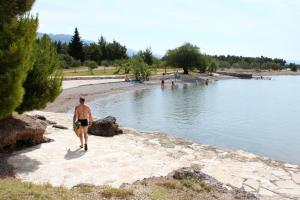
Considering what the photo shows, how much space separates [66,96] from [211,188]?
3550 cm

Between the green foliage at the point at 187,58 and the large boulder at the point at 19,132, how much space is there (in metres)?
87.6

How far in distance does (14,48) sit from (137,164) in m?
5.10

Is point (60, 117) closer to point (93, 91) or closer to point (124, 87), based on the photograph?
point (93, 91)

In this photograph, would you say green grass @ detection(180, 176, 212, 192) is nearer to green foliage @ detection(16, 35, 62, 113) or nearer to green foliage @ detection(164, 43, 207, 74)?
green foliage @ detection(16, 35, 62, 113)

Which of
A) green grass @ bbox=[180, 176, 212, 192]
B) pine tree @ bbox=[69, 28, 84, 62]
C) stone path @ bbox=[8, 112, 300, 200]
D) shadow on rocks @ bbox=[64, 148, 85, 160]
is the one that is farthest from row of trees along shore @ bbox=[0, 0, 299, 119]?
pine tree @ bbox=[69, 28, 84, 62]

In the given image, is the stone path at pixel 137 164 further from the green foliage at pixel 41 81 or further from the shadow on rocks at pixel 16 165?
the green foliage at pixel 41 81

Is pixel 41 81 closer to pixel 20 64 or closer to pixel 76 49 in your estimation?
pixel 20 64

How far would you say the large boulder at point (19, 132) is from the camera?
13016mm

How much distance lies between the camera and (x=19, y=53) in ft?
37.2

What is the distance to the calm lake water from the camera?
83.9 ft

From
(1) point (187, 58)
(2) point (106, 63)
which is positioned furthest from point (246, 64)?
(2) point (106, 63)

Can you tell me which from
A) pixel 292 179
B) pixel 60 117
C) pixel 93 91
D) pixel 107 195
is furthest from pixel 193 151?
pixel 93 91

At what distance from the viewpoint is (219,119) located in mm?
36844

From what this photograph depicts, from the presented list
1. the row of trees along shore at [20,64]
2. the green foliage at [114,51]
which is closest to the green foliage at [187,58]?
the green foliage at [114,51]
